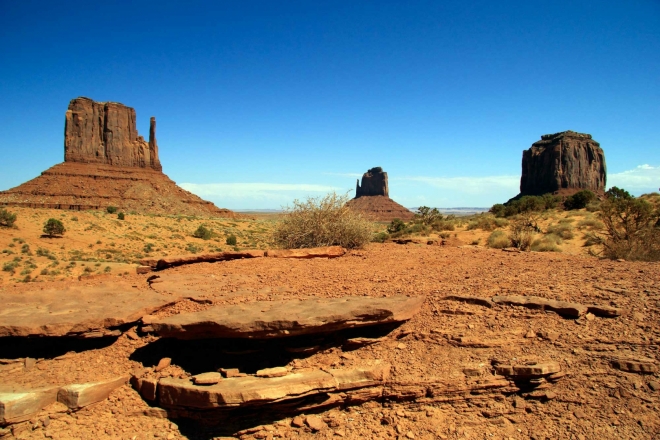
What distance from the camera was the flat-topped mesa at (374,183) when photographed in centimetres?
12200

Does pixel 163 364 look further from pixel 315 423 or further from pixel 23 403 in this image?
pixel 315 423

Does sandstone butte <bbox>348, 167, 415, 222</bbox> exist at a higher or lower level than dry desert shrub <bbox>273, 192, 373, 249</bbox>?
higher

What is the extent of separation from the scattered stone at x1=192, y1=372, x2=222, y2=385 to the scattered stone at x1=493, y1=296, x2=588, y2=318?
12.4ft

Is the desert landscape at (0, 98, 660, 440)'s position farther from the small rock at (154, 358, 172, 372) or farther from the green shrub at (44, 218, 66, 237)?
the green shrub at (44, 218, 66, 237)

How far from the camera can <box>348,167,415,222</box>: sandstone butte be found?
109863 mm

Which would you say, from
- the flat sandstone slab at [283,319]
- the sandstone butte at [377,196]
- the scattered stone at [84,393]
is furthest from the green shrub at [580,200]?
the sandstone butte at [377,196]

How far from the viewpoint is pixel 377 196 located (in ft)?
395

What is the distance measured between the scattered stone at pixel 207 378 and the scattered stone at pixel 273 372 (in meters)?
0.45

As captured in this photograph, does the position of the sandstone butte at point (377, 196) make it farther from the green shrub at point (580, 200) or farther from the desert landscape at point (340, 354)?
the desert landscape at point (340, 354)

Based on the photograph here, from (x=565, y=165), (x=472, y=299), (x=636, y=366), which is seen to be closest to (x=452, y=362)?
(x=472, y=299)

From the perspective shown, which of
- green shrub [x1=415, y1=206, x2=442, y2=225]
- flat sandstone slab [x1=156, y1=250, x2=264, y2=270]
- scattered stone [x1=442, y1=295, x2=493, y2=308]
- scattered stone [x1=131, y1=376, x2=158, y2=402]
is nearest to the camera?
scattered stone [x1=131, y1=376, x2=158, y2=402]

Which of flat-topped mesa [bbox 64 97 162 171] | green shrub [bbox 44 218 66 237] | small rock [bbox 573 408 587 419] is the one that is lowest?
small rock [bbox 573 408 587 419]

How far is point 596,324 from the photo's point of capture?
4832mm

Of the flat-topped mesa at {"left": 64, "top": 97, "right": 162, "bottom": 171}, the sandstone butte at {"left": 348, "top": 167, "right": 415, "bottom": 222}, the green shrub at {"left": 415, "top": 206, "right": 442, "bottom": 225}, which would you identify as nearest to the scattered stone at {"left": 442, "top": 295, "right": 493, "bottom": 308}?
the green shrub at {"left": 415, "top": 206, "right": 442, "bottom": 225}
